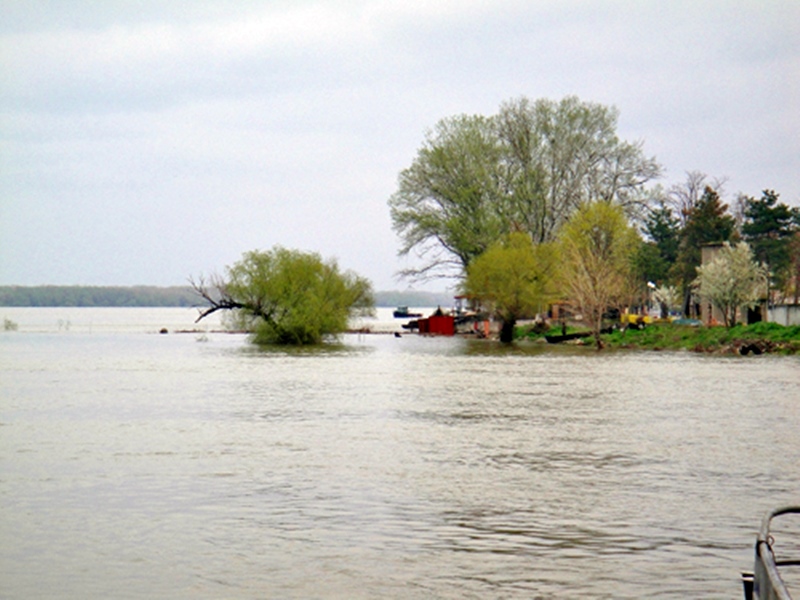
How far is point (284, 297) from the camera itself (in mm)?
67438

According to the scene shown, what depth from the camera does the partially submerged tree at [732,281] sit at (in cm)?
6569

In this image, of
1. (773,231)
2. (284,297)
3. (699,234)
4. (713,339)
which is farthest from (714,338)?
(773,231)

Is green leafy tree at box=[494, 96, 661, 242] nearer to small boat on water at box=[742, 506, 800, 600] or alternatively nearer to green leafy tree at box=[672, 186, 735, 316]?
green leafy tree at box=[672, 186, 735, 316]

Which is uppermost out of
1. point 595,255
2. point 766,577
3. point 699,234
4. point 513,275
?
point 699,234

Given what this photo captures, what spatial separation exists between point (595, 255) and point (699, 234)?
21.6 metres

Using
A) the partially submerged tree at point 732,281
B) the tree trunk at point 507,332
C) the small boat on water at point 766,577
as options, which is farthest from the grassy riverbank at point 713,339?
the small boat on water at point 766,577

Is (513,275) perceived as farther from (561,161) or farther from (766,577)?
(766,577)

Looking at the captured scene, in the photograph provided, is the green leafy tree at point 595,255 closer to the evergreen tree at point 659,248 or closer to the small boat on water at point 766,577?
the evergreen tree at point 659,248

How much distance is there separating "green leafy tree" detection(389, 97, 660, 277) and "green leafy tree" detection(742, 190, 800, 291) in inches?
853

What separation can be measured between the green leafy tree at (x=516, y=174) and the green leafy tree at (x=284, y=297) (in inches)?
342

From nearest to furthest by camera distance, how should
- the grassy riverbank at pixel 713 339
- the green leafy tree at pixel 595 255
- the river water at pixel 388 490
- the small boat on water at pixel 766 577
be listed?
the small boat on water at pixel 766 577
the river water at pixel 388 490
the grassy riverbank at pixel 713 339
the green leafy tree at pixel 595 255

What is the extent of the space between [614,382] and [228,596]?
2896 centimetres

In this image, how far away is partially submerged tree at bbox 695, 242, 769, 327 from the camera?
6569 centimetres

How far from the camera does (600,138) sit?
70.6 meters
